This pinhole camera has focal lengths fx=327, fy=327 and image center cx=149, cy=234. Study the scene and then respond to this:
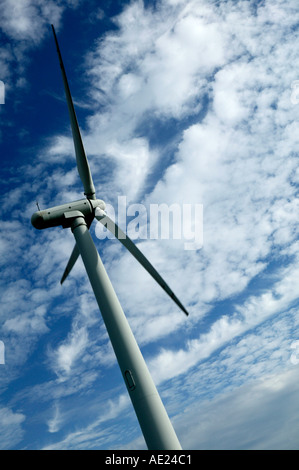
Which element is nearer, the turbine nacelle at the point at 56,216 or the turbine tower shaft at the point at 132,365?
the turbine tower shaft at the point at 132,365

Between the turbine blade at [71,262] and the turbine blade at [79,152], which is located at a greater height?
the turbine blade at [79,152]

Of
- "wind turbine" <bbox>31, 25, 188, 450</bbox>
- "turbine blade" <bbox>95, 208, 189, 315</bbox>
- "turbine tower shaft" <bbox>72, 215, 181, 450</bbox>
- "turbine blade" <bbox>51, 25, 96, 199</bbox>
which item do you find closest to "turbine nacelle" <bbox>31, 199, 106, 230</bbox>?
"wind turbine" <bbox>31, 25, 188, 450</bbox>

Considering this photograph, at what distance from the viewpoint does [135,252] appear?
28109 millimetres

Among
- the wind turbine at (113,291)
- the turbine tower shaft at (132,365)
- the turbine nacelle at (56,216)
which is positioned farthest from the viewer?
the turbine nacelle at (56,216)

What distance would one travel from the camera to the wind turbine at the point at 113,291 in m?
18.5

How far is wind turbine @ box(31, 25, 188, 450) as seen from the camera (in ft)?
60.8

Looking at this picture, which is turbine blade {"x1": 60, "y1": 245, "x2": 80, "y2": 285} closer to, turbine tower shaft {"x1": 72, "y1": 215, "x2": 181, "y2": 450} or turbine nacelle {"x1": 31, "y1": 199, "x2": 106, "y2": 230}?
turbine nacelle {"x1": 31, "y1": 199, "x2": 106, "y2": 230}

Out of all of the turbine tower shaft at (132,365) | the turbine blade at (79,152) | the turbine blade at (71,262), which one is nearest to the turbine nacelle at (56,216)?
the turbine blade at (79,152)

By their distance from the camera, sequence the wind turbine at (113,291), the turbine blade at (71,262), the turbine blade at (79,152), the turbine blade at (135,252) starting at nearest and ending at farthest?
the wind turbine at (113,291), the turbine blade at (135,252), the turbine blade at (79,152), the turbine blade at (71,262)

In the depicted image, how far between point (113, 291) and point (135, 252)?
559 centimetres

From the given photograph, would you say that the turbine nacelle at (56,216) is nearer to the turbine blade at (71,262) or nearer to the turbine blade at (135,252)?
the turbine blade at (135,252)
